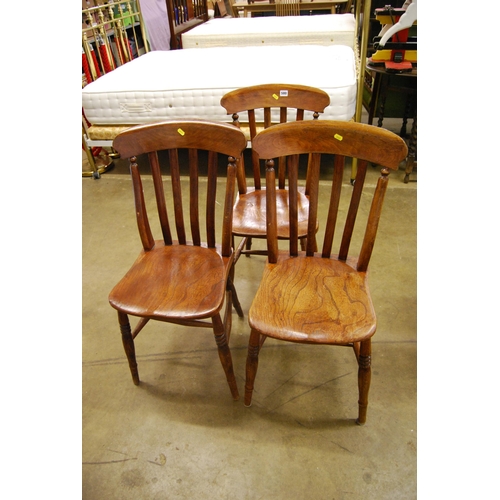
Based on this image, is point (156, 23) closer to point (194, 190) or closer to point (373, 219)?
point (194, 190)

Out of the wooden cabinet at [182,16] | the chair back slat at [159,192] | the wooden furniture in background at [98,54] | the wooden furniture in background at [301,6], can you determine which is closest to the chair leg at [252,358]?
the chair back slat at [159,192]

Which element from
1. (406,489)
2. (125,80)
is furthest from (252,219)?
(125,80)

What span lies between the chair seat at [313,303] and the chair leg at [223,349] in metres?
0.17

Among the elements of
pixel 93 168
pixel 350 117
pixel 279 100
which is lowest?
pixel 93 168

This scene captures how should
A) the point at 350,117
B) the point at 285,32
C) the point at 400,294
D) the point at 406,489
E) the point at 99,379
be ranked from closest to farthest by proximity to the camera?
the point at 406,489
the point at 99,379
the point at 400,294
the point at 350,117
the point at 285,32

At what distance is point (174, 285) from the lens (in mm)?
1359

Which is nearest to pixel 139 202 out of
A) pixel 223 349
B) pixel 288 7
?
pixel 223 349

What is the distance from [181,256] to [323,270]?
0.56m

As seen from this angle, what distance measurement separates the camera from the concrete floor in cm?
129

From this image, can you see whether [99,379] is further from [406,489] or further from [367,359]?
[406,489]

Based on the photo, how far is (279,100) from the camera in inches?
66.6

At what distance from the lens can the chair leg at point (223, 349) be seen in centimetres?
134

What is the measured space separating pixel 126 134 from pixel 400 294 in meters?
1.53

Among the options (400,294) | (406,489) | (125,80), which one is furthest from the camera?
(125,80)
